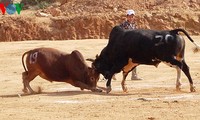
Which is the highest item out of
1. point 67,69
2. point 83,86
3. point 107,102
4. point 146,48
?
point 146,48

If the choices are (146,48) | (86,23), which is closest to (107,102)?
(146,48)

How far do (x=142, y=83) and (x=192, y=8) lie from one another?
67.6 ft

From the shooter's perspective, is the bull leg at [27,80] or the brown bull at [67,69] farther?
the bull leg at [27,80]

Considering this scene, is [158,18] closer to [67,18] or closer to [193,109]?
[67,18]

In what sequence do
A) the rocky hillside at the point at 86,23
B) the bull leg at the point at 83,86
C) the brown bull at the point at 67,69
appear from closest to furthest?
the bull leg at the point at 83,86, the brown bull at the point at 67,69, the rocky hillside at the point at 86,23

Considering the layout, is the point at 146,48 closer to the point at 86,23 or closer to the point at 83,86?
the point at 83,86

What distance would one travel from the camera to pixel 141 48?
1450cm

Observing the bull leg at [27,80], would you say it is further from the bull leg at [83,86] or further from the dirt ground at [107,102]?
the bull leg at [83,86]

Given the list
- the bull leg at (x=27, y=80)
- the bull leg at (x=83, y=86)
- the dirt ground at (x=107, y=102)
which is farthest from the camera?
the bull leg at (x=27, y=80)

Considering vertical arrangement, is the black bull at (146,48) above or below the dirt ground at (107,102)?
above

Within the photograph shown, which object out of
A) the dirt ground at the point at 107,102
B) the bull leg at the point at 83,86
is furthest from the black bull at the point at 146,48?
the dirt ground at the point at 107,102

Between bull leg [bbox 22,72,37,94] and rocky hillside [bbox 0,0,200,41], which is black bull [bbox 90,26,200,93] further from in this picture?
rocky hillside [bbox 0,0,200,41]

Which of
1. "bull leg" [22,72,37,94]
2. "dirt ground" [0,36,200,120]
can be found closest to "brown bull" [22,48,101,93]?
"bull leg" [22,72,37,94]

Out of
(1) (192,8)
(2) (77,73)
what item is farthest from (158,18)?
(2) (77,73)
